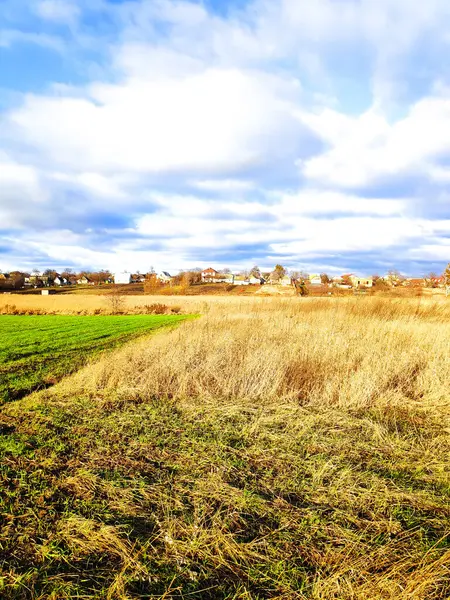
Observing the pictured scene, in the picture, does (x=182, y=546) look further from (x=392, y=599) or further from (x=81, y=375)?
(x=81, y=375)

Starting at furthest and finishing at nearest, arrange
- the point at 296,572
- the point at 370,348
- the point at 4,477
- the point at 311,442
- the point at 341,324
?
1. the point at 341,324
2. the point at 370,348
3. the point at 311,442
4. the point at 4,477
5. the point at 296,572

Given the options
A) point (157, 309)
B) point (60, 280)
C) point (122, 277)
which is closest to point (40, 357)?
point (157, 309)

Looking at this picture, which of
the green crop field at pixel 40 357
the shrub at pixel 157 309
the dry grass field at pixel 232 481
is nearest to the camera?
the dry grass field at pixel 232 481

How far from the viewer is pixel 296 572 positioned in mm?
2418

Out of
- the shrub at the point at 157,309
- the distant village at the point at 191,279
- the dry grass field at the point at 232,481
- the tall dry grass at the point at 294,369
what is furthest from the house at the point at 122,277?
the dry grass field at the point at 232,481

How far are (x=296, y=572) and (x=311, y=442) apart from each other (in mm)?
2254

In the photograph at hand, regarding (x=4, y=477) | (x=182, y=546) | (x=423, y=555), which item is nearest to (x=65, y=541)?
(x=182, y=546)

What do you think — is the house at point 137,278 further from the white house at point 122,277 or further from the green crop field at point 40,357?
the green crop field at point 40,357

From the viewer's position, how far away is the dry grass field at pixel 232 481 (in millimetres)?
2414

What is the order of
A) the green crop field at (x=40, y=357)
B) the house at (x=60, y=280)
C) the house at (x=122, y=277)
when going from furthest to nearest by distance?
the house at (x=60, y=280), the house at (x=122, y=277), the green crop field at (x=40, y=357)

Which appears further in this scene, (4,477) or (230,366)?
(230,366)

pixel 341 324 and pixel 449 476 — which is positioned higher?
pixel 341 324

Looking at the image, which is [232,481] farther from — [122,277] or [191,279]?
[122,277]

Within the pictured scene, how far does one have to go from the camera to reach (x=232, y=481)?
11.8 ft
